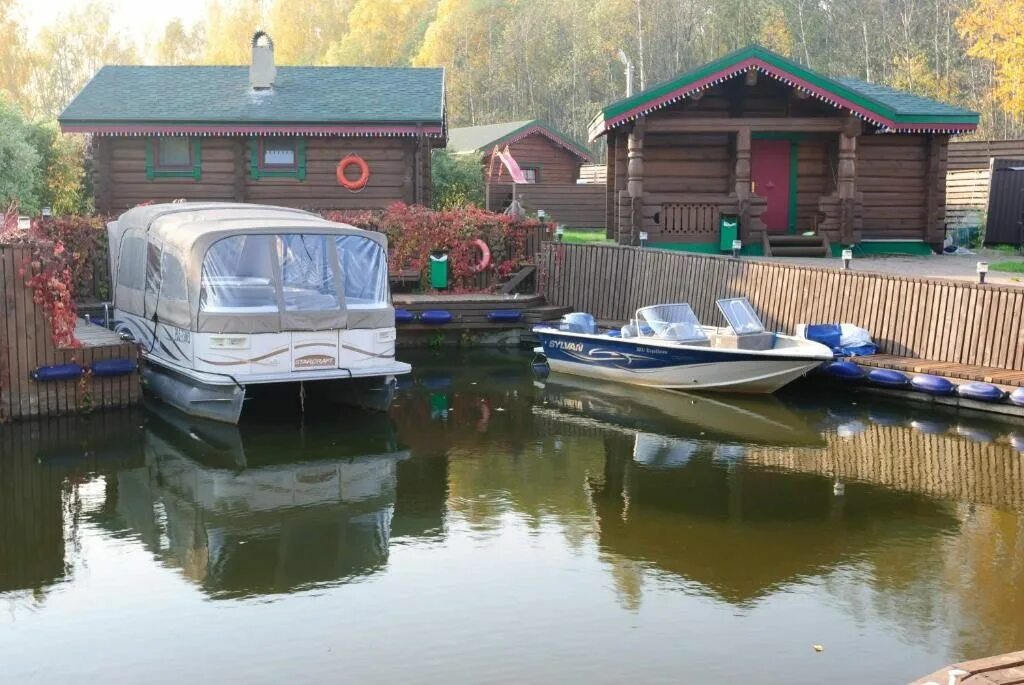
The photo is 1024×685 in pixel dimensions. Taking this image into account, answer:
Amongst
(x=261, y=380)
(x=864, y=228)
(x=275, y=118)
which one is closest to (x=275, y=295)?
(x=261, y=380)

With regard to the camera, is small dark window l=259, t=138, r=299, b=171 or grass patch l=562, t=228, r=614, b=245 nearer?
small dark window l=259, t=138, r=299, b=171

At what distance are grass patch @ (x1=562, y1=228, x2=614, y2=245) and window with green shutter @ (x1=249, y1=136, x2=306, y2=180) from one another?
22.2 ft

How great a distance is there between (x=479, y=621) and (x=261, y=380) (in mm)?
7090

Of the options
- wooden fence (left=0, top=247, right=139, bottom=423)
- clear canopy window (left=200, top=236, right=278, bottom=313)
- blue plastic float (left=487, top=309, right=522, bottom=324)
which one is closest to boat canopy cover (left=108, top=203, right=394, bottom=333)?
clear canopy window (left=200, top=236, right=278, bottom=313)

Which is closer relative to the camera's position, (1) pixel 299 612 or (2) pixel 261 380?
(1) pixel 299 612

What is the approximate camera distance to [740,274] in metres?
20.5

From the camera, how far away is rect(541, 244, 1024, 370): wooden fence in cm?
1691

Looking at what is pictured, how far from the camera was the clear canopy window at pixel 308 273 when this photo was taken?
1555 centimetres

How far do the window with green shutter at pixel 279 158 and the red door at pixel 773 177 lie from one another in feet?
34.6

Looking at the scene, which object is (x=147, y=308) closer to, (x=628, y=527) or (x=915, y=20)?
(x=628, y=527)

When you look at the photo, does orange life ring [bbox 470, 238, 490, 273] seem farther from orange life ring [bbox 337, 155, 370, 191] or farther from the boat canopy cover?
the boat canopy cover

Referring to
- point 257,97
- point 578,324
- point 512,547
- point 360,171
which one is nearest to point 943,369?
point 578,324

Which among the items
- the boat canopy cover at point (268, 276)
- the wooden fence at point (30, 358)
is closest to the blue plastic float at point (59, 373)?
the wooden fence at point (30, 358)

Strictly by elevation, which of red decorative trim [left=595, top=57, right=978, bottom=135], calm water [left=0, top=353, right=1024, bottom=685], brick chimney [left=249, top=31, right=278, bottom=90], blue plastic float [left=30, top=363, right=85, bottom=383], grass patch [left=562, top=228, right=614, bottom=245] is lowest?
calm water [left=0, top=353, right=1024, bottom=685]
